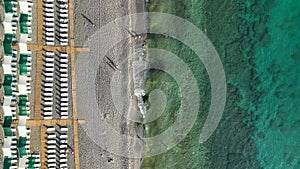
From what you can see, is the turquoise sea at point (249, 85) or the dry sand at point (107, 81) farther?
the turquoise sea at point (249, 85)

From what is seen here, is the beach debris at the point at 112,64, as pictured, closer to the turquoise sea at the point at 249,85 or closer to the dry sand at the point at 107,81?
the dry sand at the point at 107,81

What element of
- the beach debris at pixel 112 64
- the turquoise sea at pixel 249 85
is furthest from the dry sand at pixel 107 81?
the turquoise sea at pixel 249 85

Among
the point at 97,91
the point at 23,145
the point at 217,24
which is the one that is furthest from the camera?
the point at 217,24

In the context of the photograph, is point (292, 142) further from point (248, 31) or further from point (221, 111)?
point (248, 31)

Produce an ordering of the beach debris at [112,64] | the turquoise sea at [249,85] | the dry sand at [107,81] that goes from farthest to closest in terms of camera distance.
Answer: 1. the turquoise sea at [249,85]
2. the beach debris at [112,64]
3. the dry sand at [107,81]

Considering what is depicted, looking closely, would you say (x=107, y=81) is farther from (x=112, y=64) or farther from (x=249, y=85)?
(x=249, y=85)

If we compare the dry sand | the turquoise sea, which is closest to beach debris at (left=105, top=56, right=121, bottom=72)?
the dry sand

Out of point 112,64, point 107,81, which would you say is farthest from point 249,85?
point 107,81

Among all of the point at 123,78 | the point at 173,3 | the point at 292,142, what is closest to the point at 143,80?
the point at 123,78
